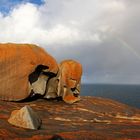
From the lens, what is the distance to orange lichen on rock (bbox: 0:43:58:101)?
4219 centimetres

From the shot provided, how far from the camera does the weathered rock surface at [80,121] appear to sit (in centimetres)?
2794

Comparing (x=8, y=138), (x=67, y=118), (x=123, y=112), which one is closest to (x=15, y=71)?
(x=67, y=118)

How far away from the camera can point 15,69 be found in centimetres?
4284

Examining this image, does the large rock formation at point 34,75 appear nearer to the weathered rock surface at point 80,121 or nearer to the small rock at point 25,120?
the weathered rock surface at point 80,121

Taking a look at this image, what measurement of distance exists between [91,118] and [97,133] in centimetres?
805

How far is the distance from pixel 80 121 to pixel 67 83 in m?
12.8

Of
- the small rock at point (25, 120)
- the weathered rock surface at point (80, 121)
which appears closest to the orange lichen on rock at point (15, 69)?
the weathered rock surface at point (80, 121)

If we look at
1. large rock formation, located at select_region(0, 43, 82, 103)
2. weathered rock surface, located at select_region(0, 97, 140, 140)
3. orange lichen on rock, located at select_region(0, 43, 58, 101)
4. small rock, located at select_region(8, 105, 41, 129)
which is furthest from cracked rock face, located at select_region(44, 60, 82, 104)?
small rock, located at select_region(8, 105, 41, 129)

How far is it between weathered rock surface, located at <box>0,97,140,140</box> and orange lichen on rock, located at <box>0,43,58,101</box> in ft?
6.48

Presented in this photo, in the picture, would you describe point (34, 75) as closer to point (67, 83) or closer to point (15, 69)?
point (15, 69)

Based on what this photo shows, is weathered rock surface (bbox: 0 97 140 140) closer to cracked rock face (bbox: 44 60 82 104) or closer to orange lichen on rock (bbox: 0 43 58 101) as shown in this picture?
cracked rock face (bbox: 44 60 82 104)

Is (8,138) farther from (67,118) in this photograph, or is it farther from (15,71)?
(15,71)

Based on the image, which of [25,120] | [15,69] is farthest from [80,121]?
[15,69]

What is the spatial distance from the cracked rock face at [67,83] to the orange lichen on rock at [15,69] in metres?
4.30
